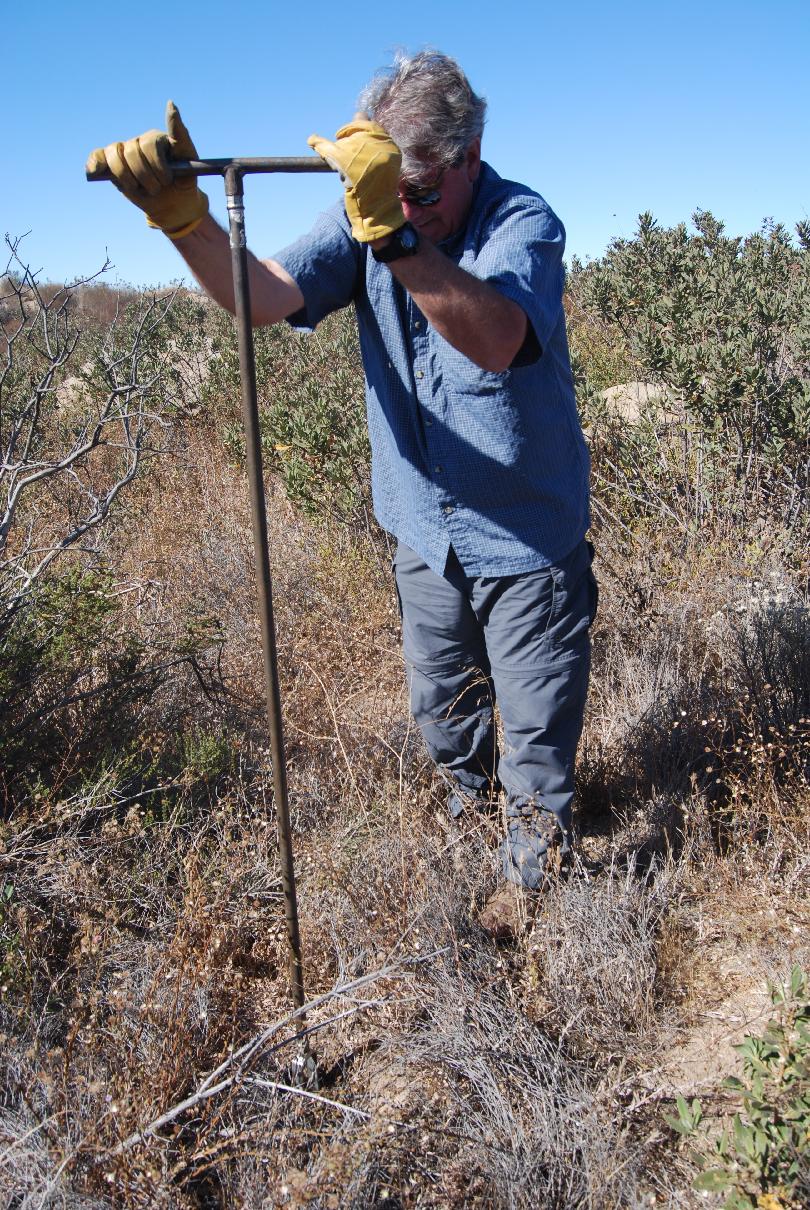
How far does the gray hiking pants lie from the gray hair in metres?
1.00

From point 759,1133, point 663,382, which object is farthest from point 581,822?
point 663,382

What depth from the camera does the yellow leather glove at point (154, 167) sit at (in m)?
1.72

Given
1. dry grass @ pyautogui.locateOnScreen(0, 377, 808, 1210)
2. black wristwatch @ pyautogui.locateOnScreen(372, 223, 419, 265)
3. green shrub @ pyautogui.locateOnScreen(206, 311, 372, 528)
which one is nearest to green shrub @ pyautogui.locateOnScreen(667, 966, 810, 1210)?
dry grass @ pyautogui.locateOnScreen(0, 377, 808, 1210)

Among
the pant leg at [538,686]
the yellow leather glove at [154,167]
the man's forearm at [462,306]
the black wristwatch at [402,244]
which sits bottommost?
the pant leg at [538,686]

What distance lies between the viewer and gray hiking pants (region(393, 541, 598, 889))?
93.1 inches

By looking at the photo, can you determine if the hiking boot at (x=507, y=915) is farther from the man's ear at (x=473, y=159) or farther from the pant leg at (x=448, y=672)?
the man's ear at (x=473, y=159)

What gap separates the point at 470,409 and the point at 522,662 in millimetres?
697

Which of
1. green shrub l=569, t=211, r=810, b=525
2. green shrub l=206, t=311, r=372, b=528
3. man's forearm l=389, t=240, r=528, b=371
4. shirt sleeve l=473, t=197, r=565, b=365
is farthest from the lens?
green shrub l=206, t=311, r=372, b=528

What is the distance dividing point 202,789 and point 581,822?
1317 mm

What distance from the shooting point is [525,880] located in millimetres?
2434

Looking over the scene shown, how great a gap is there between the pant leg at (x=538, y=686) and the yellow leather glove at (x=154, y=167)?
Answer: 122 cm

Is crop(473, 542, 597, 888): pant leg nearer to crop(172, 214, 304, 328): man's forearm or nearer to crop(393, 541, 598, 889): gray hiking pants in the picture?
crop(393, 541, 598, 889): gray hiking pants

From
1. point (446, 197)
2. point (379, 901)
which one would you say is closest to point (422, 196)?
point (446, 197)

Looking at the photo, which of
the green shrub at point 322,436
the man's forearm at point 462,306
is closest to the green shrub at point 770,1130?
the man's forearm at point 462,306
